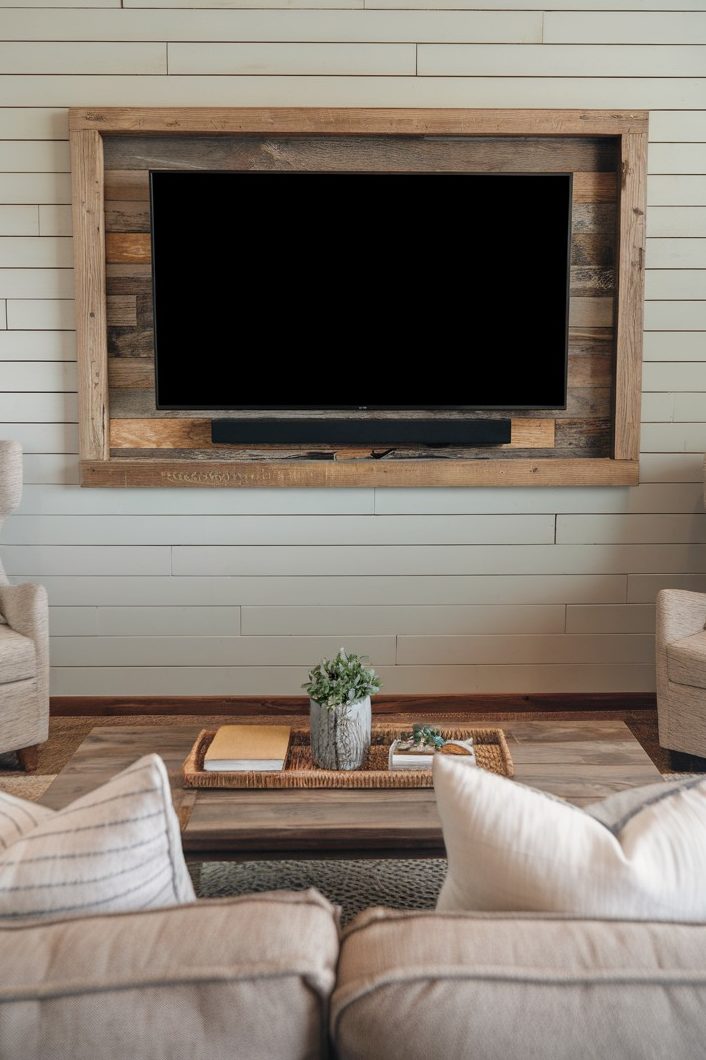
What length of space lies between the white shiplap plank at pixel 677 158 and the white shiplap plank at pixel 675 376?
0.68 meters

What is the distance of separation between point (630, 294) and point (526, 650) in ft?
4.46

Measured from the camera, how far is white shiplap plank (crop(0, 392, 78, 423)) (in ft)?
11.7

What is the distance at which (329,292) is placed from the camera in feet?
11.6

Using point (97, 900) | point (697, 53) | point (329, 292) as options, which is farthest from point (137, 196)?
point (97, 900)

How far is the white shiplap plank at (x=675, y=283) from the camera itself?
356cm

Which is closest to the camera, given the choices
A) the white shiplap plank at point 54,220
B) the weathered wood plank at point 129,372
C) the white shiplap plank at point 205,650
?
the white shiplap plank at point 54,220

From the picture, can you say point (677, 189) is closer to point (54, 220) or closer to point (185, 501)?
point (185, 501)

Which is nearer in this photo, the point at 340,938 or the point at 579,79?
the point at 340,938

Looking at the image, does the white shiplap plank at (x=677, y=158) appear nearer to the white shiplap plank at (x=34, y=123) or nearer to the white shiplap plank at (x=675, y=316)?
the white shiplap plank at (x=675, y=316)

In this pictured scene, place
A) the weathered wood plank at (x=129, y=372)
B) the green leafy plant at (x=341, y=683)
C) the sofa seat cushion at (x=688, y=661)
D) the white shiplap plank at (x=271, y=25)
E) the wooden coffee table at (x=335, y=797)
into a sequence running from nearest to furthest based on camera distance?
the wooden coffee table at (x=335, y=797) → the green leafy plant at (x=341, y=683) → the sofa seat cushion at (x=688, y=661) → the white shiplap plank at (x=271, y=25) → the weathered wood plank at (x=129, y=372)

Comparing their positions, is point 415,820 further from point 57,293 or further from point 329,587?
point 57,293

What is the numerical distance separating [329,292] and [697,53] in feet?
5.05

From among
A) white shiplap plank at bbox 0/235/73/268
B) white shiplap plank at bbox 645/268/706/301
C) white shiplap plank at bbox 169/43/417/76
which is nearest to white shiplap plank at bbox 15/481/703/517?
white shiplap plank at bbox 645/268/706/301

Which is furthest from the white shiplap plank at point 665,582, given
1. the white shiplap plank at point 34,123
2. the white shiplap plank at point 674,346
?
the white shiplap plank at point 34,123
